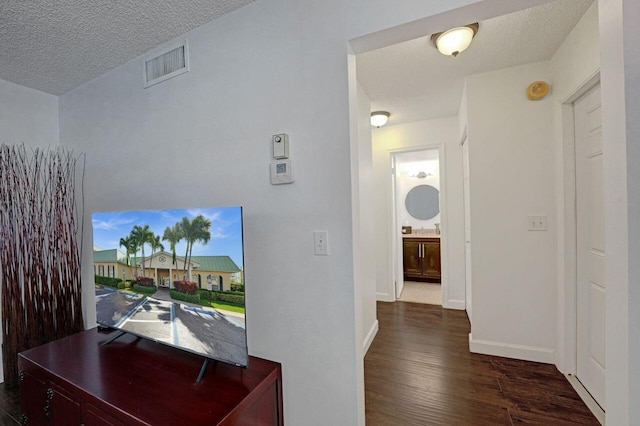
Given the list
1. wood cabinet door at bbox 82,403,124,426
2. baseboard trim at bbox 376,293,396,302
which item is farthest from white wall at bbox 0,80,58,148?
baseboard trim at bbox 376,293,396,302

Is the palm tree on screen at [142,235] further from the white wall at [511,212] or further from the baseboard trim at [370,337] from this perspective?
the white wall at [511,212]

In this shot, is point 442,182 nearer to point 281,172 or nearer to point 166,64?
point 281,172

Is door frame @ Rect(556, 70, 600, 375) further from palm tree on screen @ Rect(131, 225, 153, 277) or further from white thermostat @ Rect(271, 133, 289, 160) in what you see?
palm tree on screen @ Rect(131, 225, 153, 277)

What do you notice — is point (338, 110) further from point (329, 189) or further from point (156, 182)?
point (156, 182)

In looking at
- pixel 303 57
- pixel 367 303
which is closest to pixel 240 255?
pixel 303 57

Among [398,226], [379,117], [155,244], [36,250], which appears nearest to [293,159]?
[155,244]

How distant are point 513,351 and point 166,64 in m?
3.48

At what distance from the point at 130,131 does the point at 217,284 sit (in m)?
1.52

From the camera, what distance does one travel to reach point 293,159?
1.41 metres

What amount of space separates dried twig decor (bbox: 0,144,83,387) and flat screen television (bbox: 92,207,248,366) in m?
1.08

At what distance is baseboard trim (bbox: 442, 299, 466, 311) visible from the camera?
340 cm

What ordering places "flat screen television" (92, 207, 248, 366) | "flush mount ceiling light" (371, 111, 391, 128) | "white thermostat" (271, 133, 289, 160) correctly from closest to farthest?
"flat screen television" (92, 207, 248, 366) → "white thermostat" (271, 133, 289, 160) → "flush mount ceiling light" (371, 111, 391, 128)

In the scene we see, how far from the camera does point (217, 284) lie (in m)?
1.21

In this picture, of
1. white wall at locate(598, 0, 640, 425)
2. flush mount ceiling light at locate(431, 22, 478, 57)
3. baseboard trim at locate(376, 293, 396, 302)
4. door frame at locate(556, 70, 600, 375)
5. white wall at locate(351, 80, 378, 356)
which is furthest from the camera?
baseboard trim at locate(376, 293, 396, 302)
